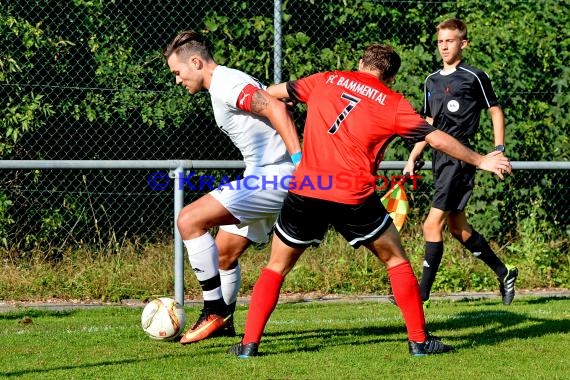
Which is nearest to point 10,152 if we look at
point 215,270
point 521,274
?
point 215,270

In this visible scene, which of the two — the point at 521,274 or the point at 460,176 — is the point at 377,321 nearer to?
the point at 460,176

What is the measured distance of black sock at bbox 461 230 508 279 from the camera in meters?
8.34

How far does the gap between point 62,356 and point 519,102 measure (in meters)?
5.79

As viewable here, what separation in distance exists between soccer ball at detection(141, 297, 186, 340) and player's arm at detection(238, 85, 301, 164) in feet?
4.68

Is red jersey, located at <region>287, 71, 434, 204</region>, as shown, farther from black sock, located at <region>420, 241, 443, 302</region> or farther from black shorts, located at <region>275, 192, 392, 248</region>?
black sock, located at <region>420, 241, 443, 302</region>

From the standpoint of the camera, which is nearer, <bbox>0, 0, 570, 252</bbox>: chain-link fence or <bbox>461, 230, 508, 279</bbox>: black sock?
<bbox>461, 230, 508, 279</bbox>: black sock

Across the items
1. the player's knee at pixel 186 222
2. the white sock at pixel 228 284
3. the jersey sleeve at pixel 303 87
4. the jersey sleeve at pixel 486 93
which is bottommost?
the white sock at pixel 228 284

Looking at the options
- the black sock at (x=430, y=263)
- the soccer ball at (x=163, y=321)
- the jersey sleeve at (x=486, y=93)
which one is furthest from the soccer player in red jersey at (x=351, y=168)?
the jersey sleeve at (x=486, y=93)

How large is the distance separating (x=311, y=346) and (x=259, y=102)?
1579 millimetres

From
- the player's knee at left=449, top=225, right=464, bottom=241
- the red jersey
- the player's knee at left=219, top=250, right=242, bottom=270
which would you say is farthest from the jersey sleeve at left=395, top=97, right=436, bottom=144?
the player's knee at left=449, top=225, right=464, bottom=241

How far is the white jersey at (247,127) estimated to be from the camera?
21.0 feet

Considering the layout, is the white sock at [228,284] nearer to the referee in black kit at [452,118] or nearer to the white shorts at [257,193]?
the white shorts at [257,193]

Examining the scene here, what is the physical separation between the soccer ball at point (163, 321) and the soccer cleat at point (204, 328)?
8 centimetres

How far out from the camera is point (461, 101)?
26.4 ft
